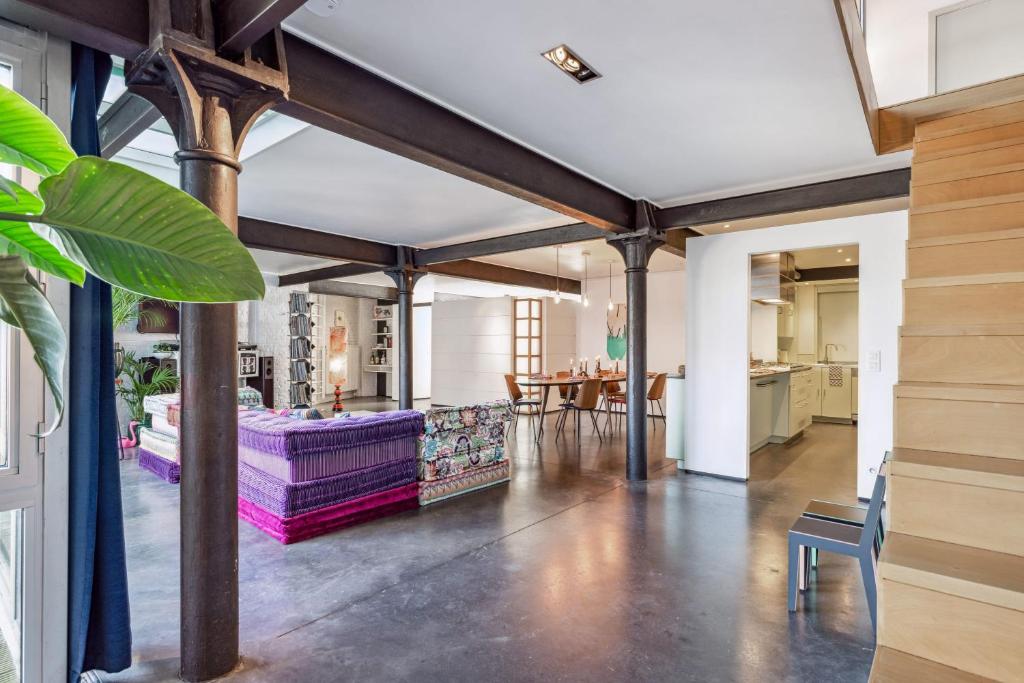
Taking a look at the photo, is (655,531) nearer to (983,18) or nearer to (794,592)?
(794,592)

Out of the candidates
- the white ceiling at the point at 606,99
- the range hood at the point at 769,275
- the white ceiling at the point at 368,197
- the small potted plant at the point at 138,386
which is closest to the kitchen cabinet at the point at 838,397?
the range hood at the point at 769,275

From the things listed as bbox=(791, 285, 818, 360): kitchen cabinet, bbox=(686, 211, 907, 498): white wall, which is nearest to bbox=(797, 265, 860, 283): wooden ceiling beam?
bbox=(791, 285, 818, 360): kitchen cabinet

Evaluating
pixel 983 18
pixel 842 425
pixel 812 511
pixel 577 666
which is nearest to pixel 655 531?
pixel 812 511

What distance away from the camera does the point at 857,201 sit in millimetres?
4219

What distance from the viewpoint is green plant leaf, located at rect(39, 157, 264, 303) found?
0.54 m

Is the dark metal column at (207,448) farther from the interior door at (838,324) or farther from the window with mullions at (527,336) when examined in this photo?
the interior door at (838,324)

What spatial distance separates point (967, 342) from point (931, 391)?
25 cm

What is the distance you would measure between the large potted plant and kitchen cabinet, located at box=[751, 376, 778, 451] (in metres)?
6.34

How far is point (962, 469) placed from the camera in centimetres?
150

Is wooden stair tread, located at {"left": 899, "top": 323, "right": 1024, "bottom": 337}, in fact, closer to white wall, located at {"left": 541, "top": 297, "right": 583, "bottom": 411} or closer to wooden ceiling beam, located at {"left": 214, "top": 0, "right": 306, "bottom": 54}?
wooden ceiling beam, located at {"left": 214, "top": 0, "right": 306, "bottom": 54}

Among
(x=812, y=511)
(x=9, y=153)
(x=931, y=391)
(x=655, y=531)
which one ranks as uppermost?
(x=9, y=153)

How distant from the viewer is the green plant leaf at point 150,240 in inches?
21.2

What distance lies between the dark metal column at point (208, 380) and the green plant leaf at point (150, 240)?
1.59m

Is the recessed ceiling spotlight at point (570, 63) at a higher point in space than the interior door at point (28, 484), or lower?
higher
